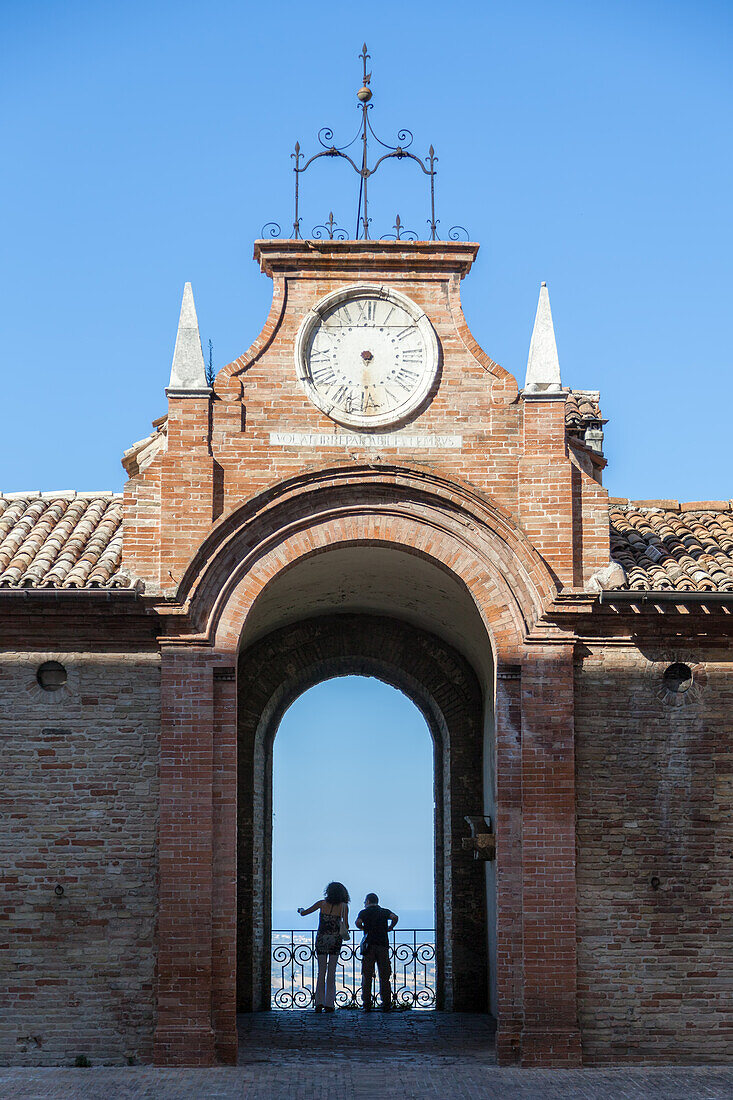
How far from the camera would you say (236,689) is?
12469 millimetres

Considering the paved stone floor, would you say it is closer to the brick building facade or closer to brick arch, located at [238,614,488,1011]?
the brick building facade

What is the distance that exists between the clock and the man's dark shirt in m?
6.07

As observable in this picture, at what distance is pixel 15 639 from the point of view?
12.6 meters

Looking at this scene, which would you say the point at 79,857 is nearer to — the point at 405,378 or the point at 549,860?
the point at 549,860

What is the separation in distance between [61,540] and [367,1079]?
585 centimetres

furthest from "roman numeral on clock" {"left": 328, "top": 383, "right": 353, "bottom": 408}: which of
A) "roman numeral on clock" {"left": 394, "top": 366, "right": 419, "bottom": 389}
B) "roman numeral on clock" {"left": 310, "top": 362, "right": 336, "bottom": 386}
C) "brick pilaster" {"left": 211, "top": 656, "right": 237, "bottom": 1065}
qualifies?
"brick pilaster" {"left": 211, "top": 656, "right": 237, "bottom": 1065}

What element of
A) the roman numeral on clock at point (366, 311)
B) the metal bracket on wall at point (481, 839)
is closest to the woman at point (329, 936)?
the metal bracket on wall at point (481, 839)

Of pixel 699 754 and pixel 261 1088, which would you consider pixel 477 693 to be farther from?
pixel 261 1088

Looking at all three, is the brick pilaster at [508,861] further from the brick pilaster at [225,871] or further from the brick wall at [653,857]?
the brick pilaster at [225,871]

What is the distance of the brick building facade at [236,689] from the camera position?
473 inches

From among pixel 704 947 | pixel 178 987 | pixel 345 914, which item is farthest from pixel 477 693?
pixel 178 987

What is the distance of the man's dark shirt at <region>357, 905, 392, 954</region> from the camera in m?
15.7

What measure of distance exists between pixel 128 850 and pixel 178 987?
1266 millimetres

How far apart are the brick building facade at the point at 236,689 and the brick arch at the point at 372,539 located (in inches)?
1.0
